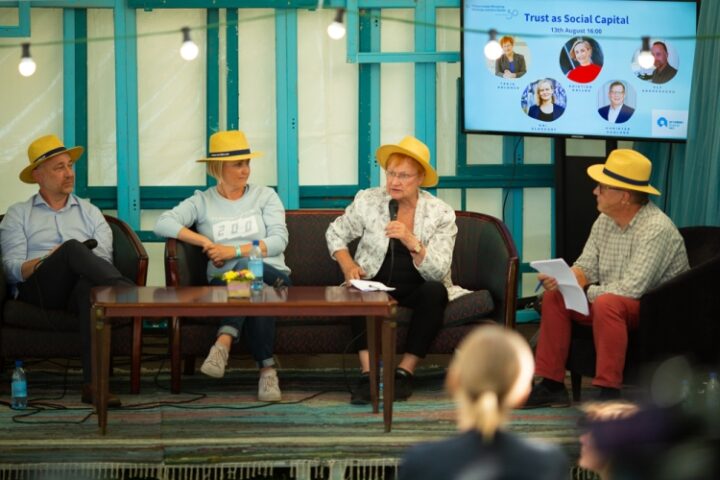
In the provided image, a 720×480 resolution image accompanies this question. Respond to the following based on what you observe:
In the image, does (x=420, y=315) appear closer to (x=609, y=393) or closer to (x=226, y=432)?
(x=609, y=393)

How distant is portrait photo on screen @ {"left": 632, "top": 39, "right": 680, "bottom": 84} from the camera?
6121 millimetres

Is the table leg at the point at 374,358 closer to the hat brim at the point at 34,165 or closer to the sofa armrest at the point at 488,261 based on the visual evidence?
the sofa armrest at the point at 488,261

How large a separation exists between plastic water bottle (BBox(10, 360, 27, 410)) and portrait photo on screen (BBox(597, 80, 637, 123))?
3079 mm

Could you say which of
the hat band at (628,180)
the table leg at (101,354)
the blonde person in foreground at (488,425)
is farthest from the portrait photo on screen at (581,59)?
the blonde person in foreground at (488,425)

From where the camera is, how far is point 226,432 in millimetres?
4594

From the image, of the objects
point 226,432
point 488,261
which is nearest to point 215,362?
point 226,432

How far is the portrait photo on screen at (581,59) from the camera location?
6.19 meters

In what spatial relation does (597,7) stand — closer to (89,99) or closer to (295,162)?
(295,162)

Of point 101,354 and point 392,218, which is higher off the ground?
point 392,218

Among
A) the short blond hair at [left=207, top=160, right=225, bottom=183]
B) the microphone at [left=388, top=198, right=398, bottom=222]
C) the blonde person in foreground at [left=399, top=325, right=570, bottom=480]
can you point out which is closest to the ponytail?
the blonde person in foreground at [left=399, top=325, right=570, bottom=480]

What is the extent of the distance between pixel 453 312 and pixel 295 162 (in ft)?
5.07

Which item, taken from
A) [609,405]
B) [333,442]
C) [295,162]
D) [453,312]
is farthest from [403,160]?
[609,405]

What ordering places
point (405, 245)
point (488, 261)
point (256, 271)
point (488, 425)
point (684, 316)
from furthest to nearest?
point (488, 261) < point (405, 245) < point (256, 271) < point (684, 316) < point (488, 425)

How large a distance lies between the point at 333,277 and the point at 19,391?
164cm
